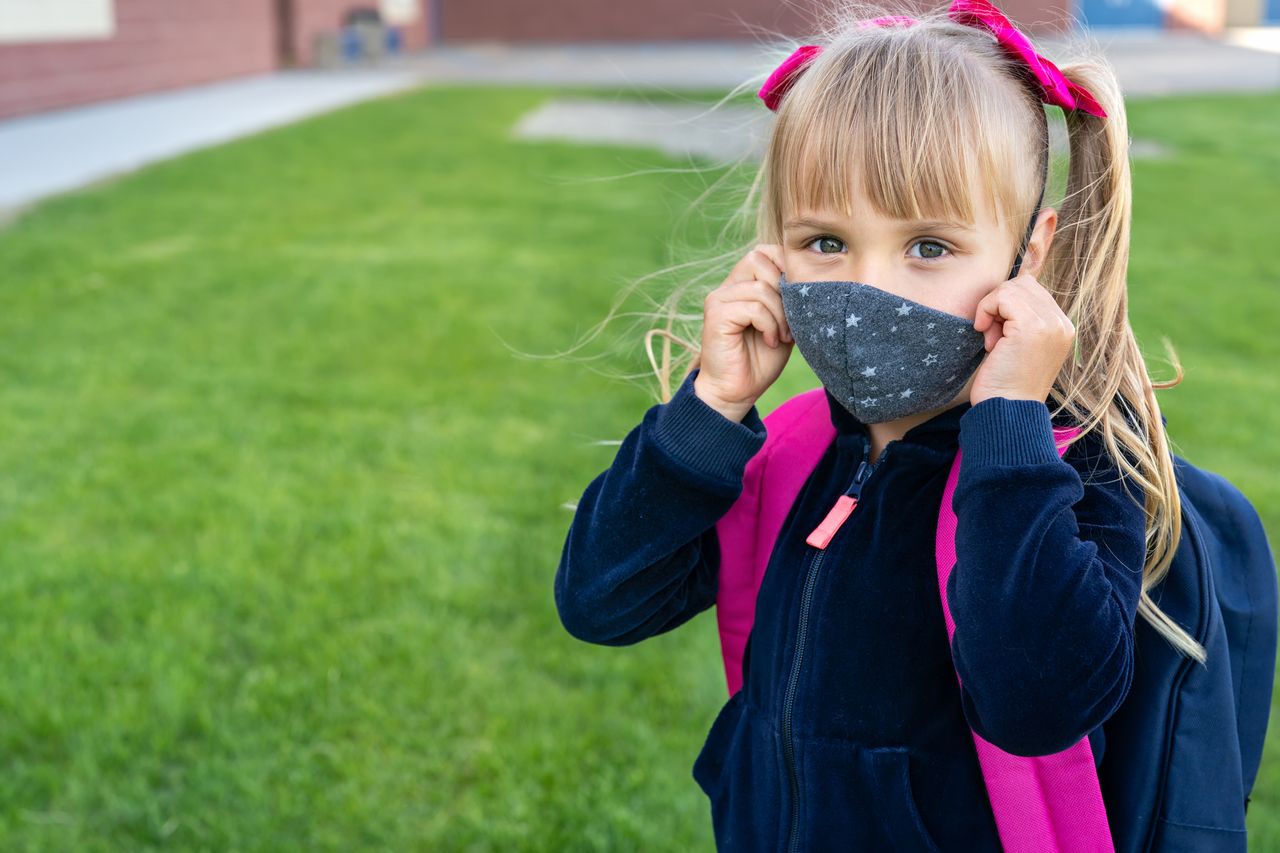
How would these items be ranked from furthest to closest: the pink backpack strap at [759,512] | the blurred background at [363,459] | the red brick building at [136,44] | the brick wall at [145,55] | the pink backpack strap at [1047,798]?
the brick wall at [145,55] → the red brick building at [136,44] → the blurred background at [363,459] → the pink backpack strap at [759,512] → the pink backpack strap at [1047,798]

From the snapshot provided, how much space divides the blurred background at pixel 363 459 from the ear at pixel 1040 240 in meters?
0.25

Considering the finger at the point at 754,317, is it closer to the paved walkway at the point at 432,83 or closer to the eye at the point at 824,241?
the eye at the point at 824,241

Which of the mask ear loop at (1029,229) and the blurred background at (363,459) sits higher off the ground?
the mask ear loop at (1029,229)

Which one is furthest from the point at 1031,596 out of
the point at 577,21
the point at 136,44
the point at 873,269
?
the point at 577,21

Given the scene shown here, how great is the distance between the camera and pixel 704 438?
61.8 inches

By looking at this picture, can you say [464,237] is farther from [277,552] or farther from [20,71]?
[20,71]

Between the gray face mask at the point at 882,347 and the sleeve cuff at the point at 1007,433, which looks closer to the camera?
the sleeve cuff at the point at 1007,433

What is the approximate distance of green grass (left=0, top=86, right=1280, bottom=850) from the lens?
9.55 ft

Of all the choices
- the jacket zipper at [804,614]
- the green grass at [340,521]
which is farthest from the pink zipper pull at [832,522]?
the green grass at [340,521]

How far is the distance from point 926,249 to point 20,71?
13.8 m

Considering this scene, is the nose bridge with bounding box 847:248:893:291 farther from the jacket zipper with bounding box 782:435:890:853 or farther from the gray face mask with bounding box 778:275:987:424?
the jacket zipper with bounding box 782:435:890:853

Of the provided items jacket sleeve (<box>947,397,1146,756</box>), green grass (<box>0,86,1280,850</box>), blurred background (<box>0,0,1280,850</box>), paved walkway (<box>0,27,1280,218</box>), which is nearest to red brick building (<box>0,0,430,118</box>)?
paved walkway (<box>0,27,1280,218</box>)

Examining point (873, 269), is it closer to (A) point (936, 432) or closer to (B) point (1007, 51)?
(A) point (936, 432)

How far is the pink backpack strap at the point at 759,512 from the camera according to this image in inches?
65.0
